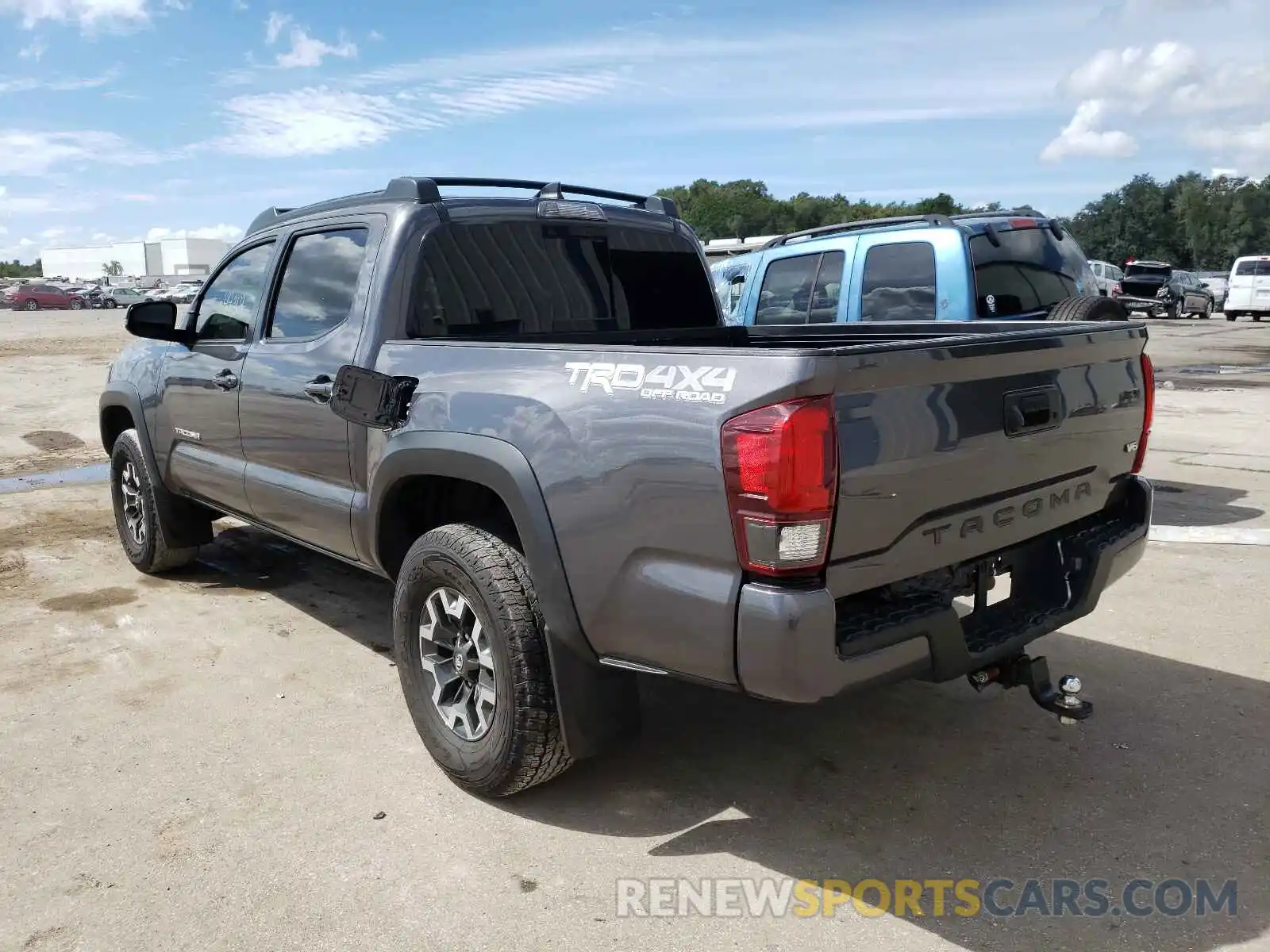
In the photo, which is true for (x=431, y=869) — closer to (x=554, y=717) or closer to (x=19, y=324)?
(x=554, y=717)

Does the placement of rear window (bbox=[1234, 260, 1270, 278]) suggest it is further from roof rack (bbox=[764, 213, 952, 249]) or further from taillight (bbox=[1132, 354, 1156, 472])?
taillight (bbox=[1132, 354, 1156, 472])

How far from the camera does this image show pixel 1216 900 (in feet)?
9.11

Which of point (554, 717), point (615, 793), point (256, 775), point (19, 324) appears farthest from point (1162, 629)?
point (19, 324)

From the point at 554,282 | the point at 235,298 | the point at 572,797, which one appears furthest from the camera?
the point at 235,298

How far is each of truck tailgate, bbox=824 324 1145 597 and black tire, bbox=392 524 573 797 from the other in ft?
3.31

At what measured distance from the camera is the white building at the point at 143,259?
376ft

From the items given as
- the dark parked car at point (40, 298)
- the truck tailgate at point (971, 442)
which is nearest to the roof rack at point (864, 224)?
the truck tailgate at point (971, 442)

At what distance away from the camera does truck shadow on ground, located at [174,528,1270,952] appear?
114 inches

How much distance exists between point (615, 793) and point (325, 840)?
3.04 feet

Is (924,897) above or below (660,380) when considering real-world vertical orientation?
below

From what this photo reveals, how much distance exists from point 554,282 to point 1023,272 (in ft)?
13.6

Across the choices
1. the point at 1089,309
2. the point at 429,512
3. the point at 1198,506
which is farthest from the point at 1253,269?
the point at 429,512

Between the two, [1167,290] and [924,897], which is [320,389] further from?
[1167,290]

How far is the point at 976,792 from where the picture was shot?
134 inches
